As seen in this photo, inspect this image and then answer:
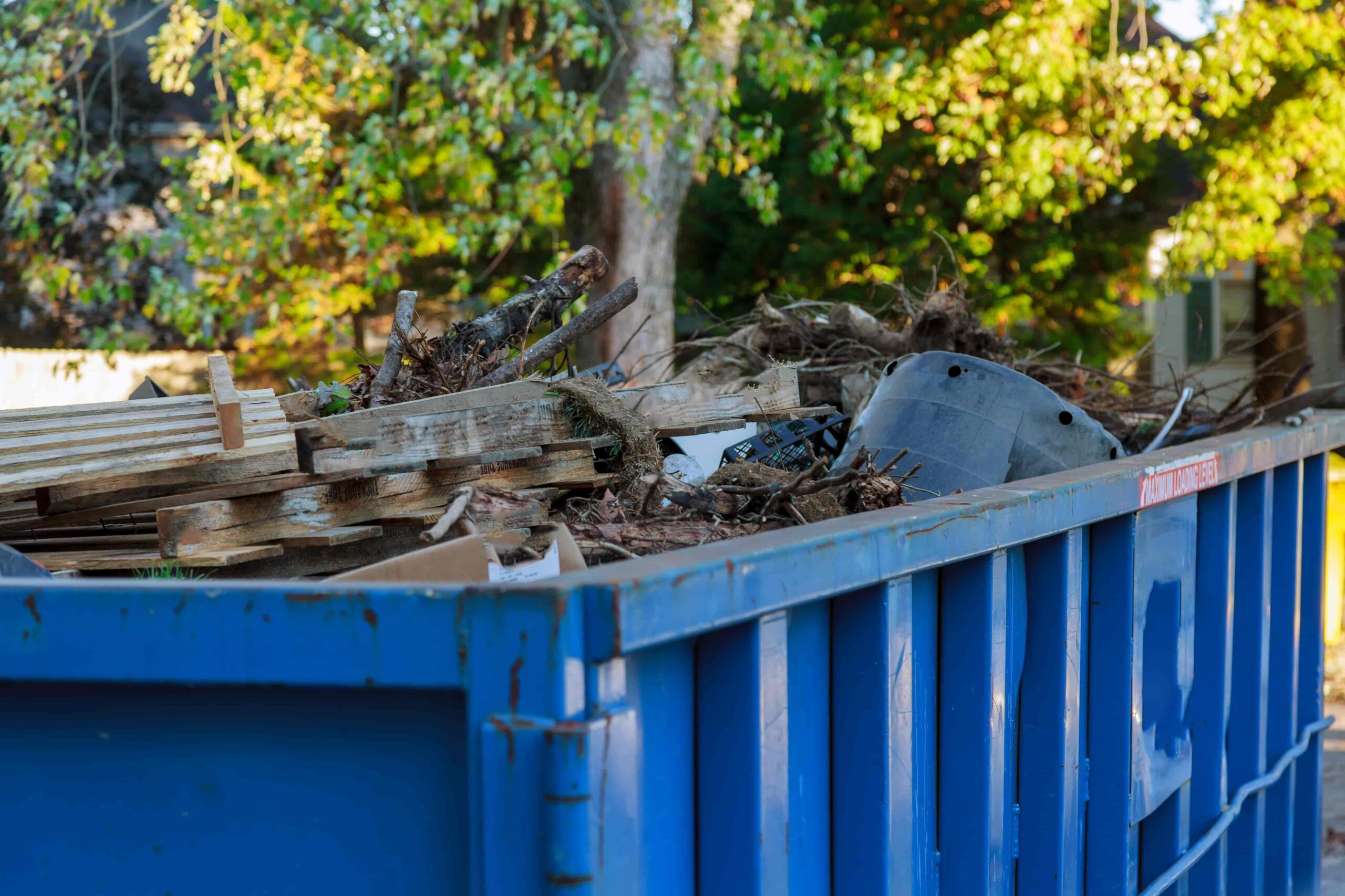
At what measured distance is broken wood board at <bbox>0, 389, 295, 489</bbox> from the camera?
200cm

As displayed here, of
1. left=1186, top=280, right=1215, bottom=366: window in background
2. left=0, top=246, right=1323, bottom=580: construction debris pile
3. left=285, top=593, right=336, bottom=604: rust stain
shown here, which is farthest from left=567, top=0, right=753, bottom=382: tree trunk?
left=1186, top=280, right=1215, bottom=366: window in background

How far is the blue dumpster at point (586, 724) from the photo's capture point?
1.25 meters

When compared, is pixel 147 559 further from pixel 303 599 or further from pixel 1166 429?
pixel 1166 429

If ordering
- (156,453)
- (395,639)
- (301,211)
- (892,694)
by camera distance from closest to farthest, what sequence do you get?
(395,639) → (892,694) → (156,453) → (301,211)

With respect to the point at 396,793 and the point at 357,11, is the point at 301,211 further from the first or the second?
the point at 396,793

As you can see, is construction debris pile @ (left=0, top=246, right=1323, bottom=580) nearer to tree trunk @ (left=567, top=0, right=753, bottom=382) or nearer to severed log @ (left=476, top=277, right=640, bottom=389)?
severed log @ (left=476, top=277, right=640, bottom=389)

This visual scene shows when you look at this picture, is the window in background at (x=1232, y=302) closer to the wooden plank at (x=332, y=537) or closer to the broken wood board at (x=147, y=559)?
the wooden plank at (x=332, y=537)

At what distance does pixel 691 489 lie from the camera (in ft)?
7.48

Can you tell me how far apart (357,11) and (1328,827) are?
7368 mm

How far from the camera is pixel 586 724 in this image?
123 cm

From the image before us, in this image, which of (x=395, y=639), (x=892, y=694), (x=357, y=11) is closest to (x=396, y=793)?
(x=395, y=639)

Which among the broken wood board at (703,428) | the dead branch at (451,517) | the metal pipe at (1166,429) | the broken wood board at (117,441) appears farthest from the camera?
the metal pipe at (1166,429)

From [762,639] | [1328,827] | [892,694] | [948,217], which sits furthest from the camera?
[948,217]

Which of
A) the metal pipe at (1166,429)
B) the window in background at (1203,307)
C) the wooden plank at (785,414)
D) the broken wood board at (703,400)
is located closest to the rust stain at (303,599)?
the broken wood board at (703,400)
